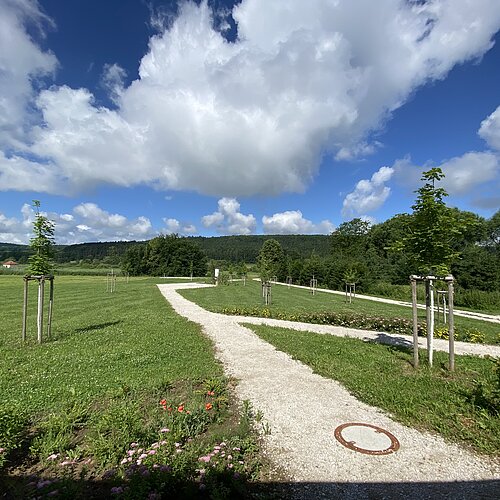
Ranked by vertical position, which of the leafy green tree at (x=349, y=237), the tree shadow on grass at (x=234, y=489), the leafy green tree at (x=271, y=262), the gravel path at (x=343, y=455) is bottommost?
the gravel path at (x=343, y=455)

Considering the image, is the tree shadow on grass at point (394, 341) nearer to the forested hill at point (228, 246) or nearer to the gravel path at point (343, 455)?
the gravel path at point (343, 455)

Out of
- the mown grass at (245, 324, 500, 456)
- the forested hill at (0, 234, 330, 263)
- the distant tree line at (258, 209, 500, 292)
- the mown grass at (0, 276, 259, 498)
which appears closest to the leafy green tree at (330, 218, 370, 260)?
the distant tree line at (258, 209, 500, 292)

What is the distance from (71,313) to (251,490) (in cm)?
1516

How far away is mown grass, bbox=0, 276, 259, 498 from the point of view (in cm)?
338

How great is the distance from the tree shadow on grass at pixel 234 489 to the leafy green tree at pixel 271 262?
18286 mm

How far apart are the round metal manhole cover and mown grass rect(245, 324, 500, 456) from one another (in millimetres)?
604

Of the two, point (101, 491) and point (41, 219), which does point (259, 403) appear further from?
point (41, 219)

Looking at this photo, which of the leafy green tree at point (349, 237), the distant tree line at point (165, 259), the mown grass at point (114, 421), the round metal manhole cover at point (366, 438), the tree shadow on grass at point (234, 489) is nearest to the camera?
the tree shadow on grass at point (234, 489)

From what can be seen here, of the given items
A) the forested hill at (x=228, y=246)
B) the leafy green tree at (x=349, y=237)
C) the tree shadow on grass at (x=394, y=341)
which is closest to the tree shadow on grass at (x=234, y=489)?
the tree shadow on grass at (x=394, y=341)

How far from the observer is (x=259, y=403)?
5520mm

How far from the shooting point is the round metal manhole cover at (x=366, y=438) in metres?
4.11

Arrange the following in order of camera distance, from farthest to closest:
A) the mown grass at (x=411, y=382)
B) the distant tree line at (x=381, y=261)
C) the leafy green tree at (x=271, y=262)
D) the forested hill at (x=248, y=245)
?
the forested hill at (x=248, y=245) → the distant tree line at (x=381, y=261) → the leafy green tree at (x=271, y=262) → the mown grass at (x=411, y=382)

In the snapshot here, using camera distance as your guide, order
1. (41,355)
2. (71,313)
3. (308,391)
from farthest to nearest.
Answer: (71,313)
(41,355)
(308,391)

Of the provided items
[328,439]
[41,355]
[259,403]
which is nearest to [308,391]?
[259,403]
